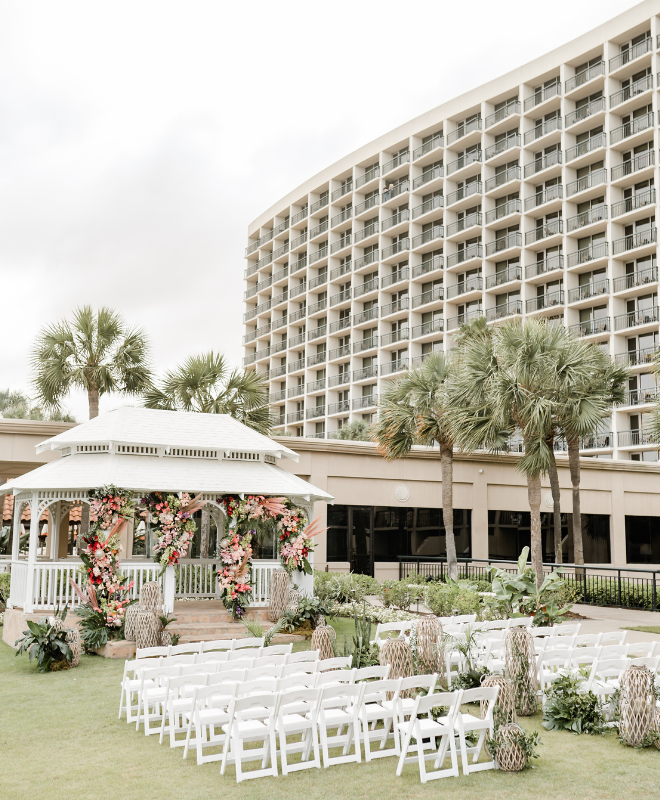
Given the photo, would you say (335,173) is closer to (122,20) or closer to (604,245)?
(604,245)

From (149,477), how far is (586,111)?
1498 inches

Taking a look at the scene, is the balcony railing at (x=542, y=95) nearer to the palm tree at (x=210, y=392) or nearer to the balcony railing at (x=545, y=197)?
the balcony railing at (x=545, y=197)

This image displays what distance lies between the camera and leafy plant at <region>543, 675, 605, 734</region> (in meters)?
9.20

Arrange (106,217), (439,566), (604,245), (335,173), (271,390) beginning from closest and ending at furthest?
1. (439,566)
2. (106,217)
3. (604,245)
4. (335,173)
5. (271,390)

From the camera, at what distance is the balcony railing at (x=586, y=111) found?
4347cm

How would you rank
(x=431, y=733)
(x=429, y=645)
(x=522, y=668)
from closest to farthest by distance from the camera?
(x=431, y=733)
(x=522, y=668)
(x=429, y=645)

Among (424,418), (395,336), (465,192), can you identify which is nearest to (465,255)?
(465,192)

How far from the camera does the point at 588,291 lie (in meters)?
43.5

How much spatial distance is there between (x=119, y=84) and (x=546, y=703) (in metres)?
17.1

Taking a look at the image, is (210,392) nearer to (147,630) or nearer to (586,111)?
(147,630)

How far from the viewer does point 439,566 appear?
88.2 ft

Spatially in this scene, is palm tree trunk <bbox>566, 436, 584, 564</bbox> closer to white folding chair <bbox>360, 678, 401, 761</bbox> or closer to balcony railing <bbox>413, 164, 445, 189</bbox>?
white folding chair <bbox>360, 678, 401, 761</bbox>

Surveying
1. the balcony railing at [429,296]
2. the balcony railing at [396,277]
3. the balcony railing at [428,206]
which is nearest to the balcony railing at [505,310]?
the balcony railing at [429,296]

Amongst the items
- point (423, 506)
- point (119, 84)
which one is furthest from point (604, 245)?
point (119, 84)
